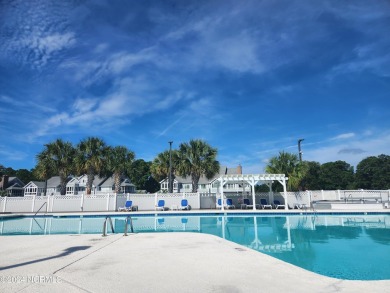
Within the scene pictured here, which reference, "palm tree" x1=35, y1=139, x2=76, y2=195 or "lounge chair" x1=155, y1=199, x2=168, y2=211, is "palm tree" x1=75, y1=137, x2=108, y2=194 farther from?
"lounge chair" x1=155, y1=199, x2=168, y2=211

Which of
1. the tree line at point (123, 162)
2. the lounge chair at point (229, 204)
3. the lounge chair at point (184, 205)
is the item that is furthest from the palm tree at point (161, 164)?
the lounge chair at point (229, 204)

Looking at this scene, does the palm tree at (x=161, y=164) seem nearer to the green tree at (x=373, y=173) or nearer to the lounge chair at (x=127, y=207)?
the lounge chair at (x=127, y=207)

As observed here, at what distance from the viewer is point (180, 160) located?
89.6ft

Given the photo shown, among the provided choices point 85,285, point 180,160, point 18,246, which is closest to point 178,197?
point 180,160

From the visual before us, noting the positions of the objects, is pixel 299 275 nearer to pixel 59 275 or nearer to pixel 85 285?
pixel 85 285

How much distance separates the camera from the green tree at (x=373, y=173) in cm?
4788

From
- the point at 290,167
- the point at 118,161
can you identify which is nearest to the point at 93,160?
the point at 118,161

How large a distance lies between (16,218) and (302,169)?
983 inches

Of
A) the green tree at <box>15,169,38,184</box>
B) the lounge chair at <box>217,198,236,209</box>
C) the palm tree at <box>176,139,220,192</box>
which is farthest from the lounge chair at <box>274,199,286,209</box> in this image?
the green tree at <box>15,169,38,184</box>

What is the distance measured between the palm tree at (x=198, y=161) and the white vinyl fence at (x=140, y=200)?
2.60 metres

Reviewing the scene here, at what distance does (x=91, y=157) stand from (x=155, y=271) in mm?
24000

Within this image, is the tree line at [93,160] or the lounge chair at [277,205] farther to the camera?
the tree line at [93,160]

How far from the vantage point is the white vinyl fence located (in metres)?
23.2

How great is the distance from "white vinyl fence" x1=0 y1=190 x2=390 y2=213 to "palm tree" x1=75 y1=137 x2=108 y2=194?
3130 mm
